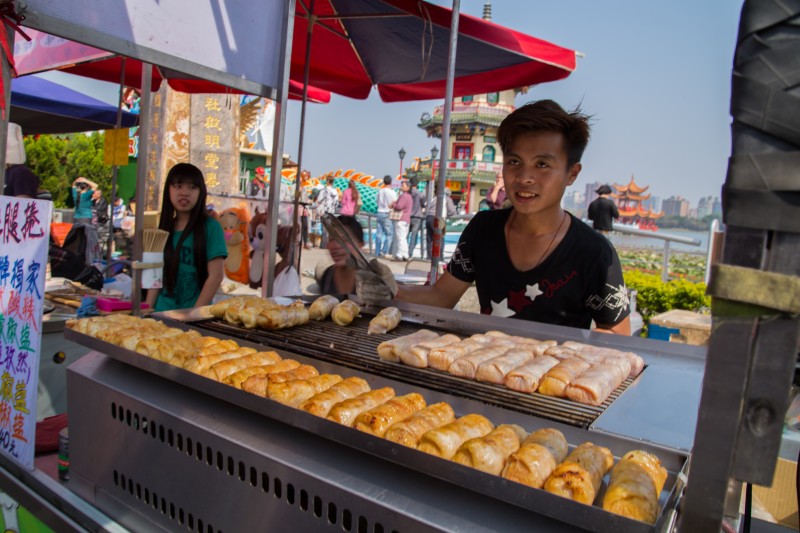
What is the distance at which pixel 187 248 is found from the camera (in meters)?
4.39

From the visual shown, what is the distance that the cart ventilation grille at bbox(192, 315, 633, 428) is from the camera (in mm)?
1715

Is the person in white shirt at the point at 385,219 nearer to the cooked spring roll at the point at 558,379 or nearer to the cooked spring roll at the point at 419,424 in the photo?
the cooked spring roll at the point at 558,379

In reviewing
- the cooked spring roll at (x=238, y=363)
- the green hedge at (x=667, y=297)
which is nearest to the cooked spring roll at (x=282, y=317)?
the cooked spring roll at (x=238, y=363)

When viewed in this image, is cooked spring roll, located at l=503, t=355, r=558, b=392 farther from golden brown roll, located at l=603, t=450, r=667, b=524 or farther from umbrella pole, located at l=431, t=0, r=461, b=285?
umbrella pole, located at l=431, t=0, r=461, b=285

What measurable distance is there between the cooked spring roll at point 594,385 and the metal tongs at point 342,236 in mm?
1440

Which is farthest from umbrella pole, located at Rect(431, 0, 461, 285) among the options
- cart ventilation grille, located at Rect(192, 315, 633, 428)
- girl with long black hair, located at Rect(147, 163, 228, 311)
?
cart ventilation grille, located at Rect(192, 315, 633, 428)

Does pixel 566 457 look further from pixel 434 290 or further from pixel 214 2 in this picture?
pixel 214 2

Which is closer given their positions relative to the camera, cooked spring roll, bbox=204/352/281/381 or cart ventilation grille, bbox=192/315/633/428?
cart ventilation grille, bbox=192/315/633/428

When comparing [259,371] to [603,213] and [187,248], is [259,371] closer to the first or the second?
[187,248]

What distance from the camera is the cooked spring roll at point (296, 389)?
172 centimetres

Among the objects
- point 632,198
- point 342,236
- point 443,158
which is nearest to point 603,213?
point 443,158

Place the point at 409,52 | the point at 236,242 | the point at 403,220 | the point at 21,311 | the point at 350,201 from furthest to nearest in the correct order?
the point at 350,201 → the point at 403,220 → the point at 236,242 → the point at 409,52 → the point at 21,311

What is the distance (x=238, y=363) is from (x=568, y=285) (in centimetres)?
181

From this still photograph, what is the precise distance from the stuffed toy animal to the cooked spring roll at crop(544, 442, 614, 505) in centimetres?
644
